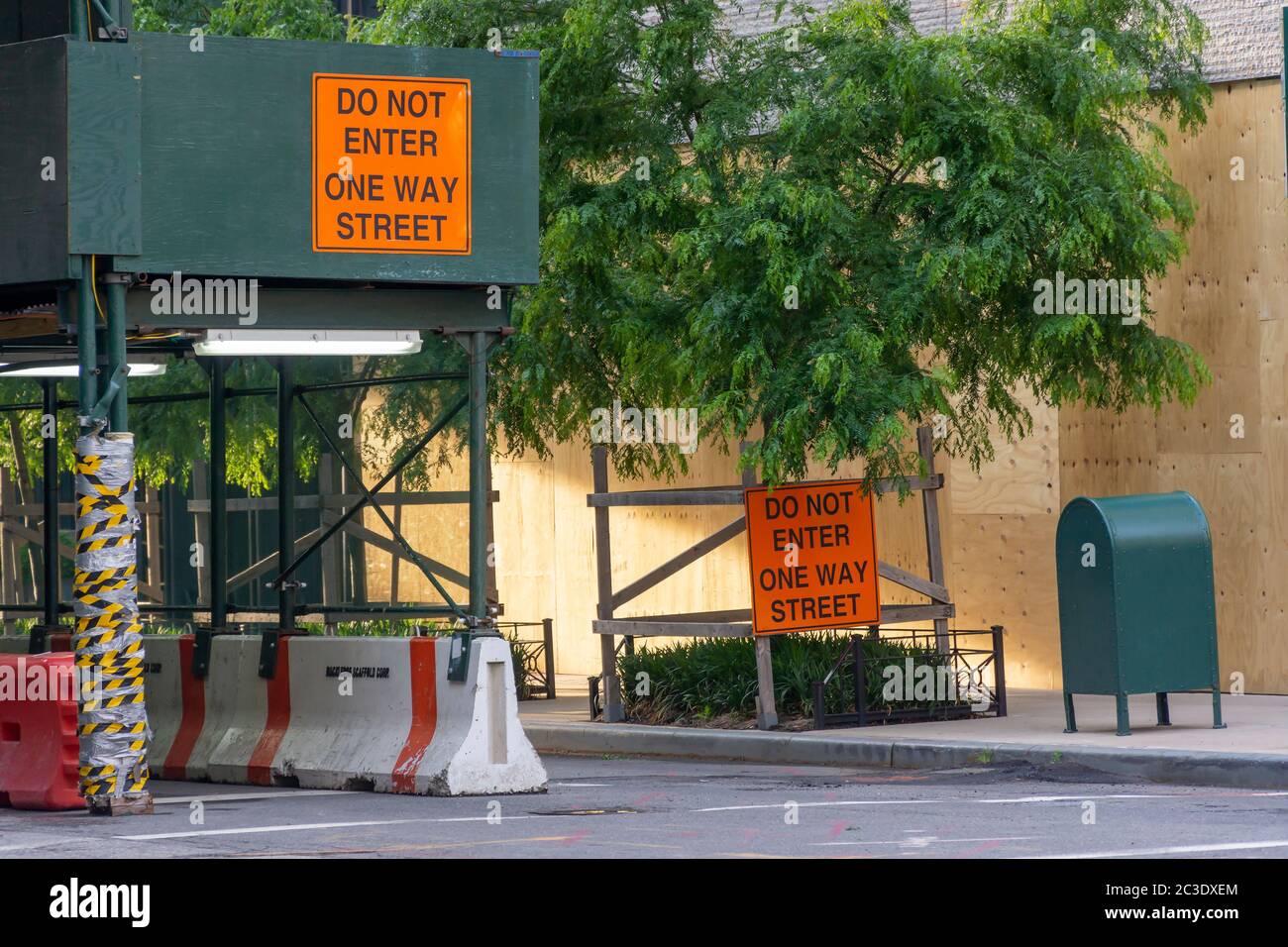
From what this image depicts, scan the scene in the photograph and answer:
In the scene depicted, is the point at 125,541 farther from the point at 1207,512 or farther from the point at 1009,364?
the point at 1207,512

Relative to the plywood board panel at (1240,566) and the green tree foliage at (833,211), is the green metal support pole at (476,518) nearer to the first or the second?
the green tree foliage at (833,211)

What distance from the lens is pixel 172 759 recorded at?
15.4 meters

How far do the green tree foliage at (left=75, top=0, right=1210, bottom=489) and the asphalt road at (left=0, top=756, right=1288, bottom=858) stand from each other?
312cm

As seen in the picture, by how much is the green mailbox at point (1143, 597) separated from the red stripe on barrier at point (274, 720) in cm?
601

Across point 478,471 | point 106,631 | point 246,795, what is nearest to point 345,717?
point 246,795

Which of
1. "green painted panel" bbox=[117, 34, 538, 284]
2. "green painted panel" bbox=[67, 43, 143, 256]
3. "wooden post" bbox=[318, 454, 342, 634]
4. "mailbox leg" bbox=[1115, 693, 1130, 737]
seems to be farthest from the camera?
"wooden post" bbox=[318, 454, 342, 634]

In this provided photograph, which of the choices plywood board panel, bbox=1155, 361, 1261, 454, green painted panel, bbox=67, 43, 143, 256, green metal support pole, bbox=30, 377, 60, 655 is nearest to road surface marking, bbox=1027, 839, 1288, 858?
green painted panel, bbox=67, 43, 143, 256

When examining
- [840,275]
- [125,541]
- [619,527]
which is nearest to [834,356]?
[840,275]

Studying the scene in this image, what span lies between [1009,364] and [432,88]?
6.05 meters

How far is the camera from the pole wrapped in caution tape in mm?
12422

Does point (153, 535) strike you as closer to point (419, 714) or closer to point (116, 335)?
point (419, 714)

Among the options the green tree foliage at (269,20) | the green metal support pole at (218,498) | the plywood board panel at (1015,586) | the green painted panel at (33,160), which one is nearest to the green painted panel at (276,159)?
the green painted panel at (33,160)

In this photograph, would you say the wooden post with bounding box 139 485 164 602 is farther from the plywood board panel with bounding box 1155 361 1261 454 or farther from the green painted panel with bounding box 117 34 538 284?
the plywood board panel with bounding box 1155 361 1261 454

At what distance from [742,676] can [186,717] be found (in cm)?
476
